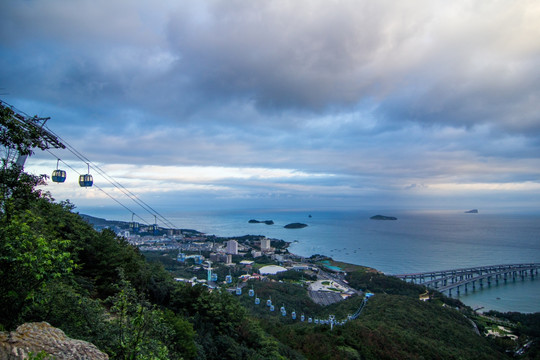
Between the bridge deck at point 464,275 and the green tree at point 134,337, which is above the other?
the green tree at point 134,337

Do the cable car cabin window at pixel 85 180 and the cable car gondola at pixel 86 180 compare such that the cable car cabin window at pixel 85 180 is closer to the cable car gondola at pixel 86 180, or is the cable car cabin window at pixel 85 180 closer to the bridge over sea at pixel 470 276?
the cable car gondola at pixel 86 180

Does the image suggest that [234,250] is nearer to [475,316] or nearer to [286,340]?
[475,316]

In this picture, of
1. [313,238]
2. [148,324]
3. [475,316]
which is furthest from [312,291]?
[313,238]

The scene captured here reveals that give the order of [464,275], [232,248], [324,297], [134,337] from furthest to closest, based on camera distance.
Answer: [232,248]
[464,275]
[324,297]
[134,337]

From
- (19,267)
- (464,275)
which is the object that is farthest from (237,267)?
(19,267)

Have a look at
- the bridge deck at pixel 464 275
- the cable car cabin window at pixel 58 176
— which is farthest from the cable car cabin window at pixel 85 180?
the bridge deck at pixel 464 275

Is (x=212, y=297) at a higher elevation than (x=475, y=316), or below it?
higher

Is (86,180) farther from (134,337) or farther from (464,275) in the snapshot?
(464,275)
